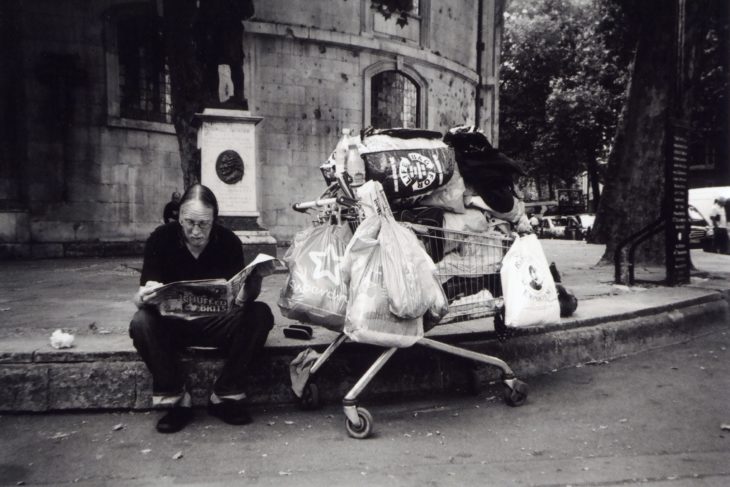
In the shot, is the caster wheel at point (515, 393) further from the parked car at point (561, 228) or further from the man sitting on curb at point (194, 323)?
the parked car at point (561, 228)

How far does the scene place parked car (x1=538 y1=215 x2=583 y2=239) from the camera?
92.0 ft

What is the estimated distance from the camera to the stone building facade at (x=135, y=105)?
39.2 feet

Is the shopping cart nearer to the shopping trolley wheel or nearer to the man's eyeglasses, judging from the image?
the shopping trolley wheel

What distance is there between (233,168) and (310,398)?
5.33 meters

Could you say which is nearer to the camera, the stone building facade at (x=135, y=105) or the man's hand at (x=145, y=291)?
the man's hand at (x=145, y=291)

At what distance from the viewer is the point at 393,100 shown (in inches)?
672

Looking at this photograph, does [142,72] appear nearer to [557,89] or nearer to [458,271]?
[458,271]

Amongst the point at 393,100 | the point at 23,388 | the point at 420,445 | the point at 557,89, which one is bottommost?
the point at 420,445

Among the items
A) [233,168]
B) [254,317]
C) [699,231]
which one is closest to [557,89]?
[699,231]

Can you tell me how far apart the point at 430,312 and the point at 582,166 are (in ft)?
107

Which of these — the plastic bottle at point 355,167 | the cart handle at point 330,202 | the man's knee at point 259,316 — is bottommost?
the man's knee at point 259,316

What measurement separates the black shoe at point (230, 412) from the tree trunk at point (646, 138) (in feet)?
25.3

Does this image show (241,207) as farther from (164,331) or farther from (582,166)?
(582,166)

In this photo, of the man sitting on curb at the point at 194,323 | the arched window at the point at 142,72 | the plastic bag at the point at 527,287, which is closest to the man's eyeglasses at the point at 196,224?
the man sitting on curb at the point at 194,323
